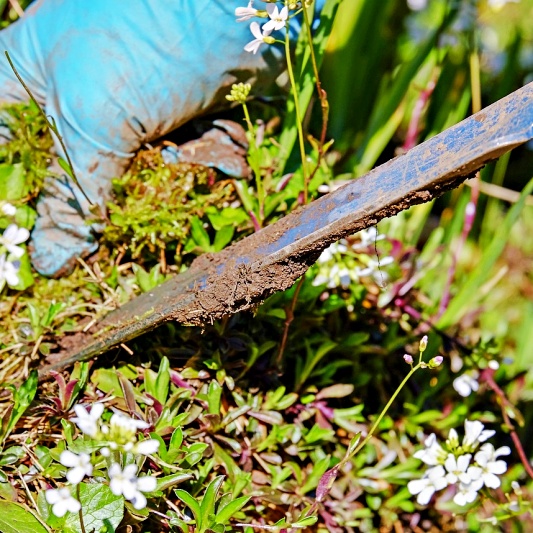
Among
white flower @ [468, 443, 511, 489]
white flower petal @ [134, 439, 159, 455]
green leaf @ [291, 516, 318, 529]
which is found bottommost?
white flower @ [468, 443, 511, 489]

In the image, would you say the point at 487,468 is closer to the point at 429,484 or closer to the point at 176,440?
the point at 429,484

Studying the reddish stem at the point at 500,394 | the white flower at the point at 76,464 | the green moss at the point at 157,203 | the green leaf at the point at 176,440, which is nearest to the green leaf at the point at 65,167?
the green moss at the point at 157,203

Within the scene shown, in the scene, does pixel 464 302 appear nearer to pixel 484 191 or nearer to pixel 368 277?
pixel 368 277

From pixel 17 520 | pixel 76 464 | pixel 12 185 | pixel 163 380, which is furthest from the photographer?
pixel 12 185

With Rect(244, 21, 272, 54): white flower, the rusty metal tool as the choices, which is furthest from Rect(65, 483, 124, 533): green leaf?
Rect(244, 21, 272, 54): white flower

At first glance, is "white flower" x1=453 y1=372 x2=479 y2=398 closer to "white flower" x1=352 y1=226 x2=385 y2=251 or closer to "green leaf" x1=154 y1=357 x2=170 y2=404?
"white flower" x1=352 y1=226 x2=385 y2=251

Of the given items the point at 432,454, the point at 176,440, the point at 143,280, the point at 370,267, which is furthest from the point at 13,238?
the point at 432,454
